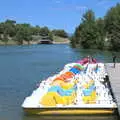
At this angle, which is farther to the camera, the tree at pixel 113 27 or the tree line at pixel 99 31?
the tree line at pixel 99 31

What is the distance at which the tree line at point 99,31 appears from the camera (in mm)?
131750

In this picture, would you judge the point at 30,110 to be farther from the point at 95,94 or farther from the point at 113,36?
the point at 113,36

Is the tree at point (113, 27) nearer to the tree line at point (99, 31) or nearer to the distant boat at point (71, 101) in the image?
the tree line at point (99, 31)

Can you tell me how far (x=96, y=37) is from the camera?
14625 centimetres

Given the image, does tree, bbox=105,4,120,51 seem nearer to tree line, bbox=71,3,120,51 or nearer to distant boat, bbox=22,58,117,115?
tree line, bbox=71,3,120,51

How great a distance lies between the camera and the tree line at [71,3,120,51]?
13175cm

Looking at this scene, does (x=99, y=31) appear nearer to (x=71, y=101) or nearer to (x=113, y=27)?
(x=113, y=27)

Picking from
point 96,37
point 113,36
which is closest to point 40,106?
point 113,36

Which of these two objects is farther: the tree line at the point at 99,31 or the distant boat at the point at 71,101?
the tree line at the point at 99,31

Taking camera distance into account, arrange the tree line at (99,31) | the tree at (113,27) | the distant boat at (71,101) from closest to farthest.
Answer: the distant boat at (71,101), the tree at (113,27), the tree line at (99,31)

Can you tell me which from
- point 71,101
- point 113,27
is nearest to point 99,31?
point 113,27

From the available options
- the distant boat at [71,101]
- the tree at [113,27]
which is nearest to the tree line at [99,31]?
the tree at [113,27]

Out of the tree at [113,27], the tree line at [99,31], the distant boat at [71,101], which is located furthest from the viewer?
the tree line at [99,31]

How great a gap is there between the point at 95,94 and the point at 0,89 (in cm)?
1363
